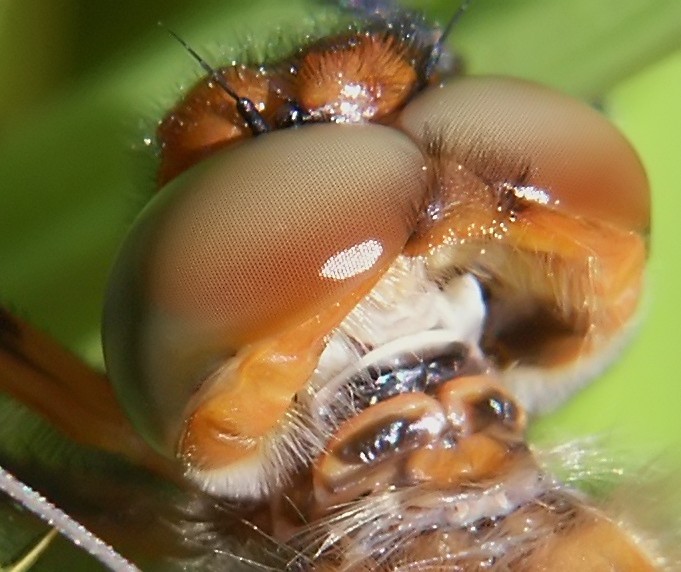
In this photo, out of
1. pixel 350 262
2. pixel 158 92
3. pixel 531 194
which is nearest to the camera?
pixel 350 262

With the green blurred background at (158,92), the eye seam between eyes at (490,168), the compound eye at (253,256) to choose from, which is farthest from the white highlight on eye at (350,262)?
the green blurred background at (158,92)

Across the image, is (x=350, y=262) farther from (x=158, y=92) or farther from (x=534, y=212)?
(x=158, y=92)

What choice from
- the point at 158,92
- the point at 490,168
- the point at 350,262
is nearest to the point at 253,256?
the point at 350,262

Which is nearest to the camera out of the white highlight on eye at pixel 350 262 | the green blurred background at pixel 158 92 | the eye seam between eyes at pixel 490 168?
the white highlight on eye at pixel 350 262

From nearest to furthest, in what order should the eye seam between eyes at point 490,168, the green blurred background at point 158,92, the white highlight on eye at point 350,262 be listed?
the white highlight on eye at point 350,262, the eye seam between eyes at point 490,168, the green blurred background at point 158,92

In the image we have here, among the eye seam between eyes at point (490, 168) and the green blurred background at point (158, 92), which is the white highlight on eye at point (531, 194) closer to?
the eye seam between eyes at point (490, 168)

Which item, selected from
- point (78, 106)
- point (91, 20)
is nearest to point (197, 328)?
point (78, 106)
